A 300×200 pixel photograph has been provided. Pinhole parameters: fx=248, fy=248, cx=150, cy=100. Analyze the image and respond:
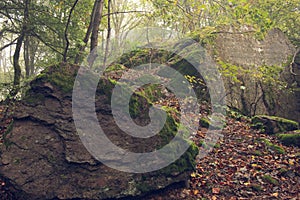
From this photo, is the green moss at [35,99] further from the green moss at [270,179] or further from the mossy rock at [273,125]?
the mossy rock at [273,125]

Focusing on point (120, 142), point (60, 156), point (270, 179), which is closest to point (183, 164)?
point (120, 142)

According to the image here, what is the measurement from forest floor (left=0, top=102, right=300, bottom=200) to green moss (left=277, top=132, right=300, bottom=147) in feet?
0.50

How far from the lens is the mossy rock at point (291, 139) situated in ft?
20.6

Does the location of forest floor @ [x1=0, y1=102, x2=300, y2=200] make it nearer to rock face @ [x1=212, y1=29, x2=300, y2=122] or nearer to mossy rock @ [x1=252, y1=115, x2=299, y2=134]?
mossy rock @ [x1=252, y1=115, x2=299, y2=134]

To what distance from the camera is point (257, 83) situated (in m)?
9.67

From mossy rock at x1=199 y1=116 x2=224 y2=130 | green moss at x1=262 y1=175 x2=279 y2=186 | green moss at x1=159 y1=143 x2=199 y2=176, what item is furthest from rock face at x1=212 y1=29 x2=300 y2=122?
green moss at x1=159 y1=143 x2=199 y2=176

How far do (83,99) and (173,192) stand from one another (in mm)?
2359

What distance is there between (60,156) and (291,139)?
5612mm

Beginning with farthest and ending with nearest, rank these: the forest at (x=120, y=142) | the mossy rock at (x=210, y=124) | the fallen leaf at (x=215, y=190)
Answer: the mossy rock at (x=210, y=124), the fallen leaf at (x=215, y=190), the forest at (x=120, y=142)

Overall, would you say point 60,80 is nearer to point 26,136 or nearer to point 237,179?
point 26,136

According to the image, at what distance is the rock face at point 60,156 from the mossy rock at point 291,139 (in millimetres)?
3161

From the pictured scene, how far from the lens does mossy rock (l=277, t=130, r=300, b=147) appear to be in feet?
20.6

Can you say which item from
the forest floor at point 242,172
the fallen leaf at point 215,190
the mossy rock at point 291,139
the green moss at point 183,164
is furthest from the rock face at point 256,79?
the fallen leaf at point 215,190

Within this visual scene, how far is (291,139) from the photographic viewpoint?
20.9 ft
